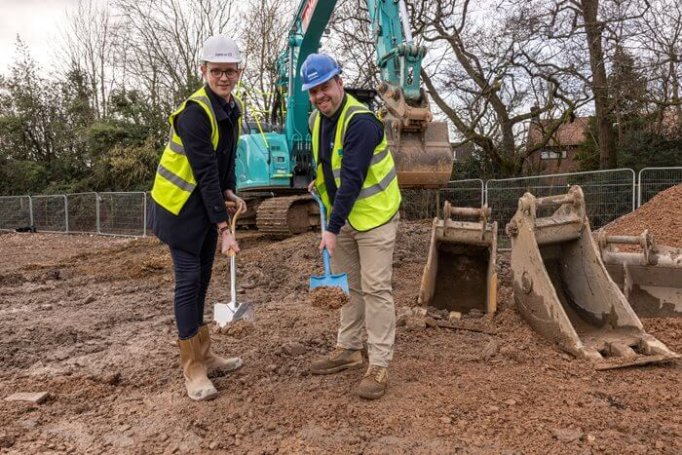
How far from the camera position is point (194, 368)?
325 centimetres

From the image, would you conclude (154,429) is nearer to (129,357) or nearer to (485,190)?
(129,357)

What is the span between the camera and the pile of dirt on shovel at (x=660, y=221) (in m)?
5.91

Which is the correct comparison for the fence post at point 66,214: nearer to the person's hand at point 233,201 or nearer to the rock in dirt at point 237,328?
the rock in dirt at point 237,328

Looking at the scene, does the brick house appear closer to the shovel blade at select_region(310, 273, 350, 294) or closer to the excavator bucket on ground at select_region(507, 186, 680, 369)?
the excavator bucket on ground at select_region(507, 186, 680, 369)

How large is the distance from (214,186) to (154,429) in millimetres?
1270

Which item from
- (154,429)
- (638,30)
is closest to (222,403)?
(154,429)

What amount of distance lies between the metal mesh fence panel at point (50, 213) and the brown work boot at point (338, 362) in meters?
16.0

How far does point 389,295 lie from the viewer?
10.6 feet

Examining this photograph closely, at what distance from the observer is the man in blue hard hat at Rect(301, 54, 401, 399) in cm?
305

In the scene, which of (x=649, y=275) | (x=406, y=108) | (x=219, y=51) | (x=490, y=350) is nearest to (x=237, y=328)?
(x=490, y=350)

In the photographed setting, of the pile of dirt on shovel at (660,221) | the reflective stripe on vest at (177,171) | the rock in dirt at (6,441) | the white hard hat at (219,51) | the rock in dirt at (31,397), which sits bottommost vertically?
the rock in dirt at (6,441)

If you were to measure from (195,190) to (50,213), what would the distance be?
666 inches

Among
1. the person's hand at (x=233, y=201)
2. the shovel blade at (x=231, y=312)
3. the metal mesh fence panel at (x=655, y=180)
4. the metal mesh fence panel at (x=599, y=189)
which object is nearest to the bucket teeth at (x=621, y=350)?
the shovel blade at (x=231, y=312)

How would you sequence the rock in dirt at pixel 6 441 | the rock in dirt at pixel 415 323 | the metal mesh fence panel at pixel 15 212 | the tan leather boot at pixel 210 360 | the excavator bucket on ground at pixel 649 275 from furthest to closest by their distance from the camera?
the metal mesh fence panel at pixel 15 212
the rock in dirt at pixel 415 323
the excavator bucket on ground at pixel 649 275
the tan leather boot at pixel 210 360
the rock in dirt at pixel 6 441
